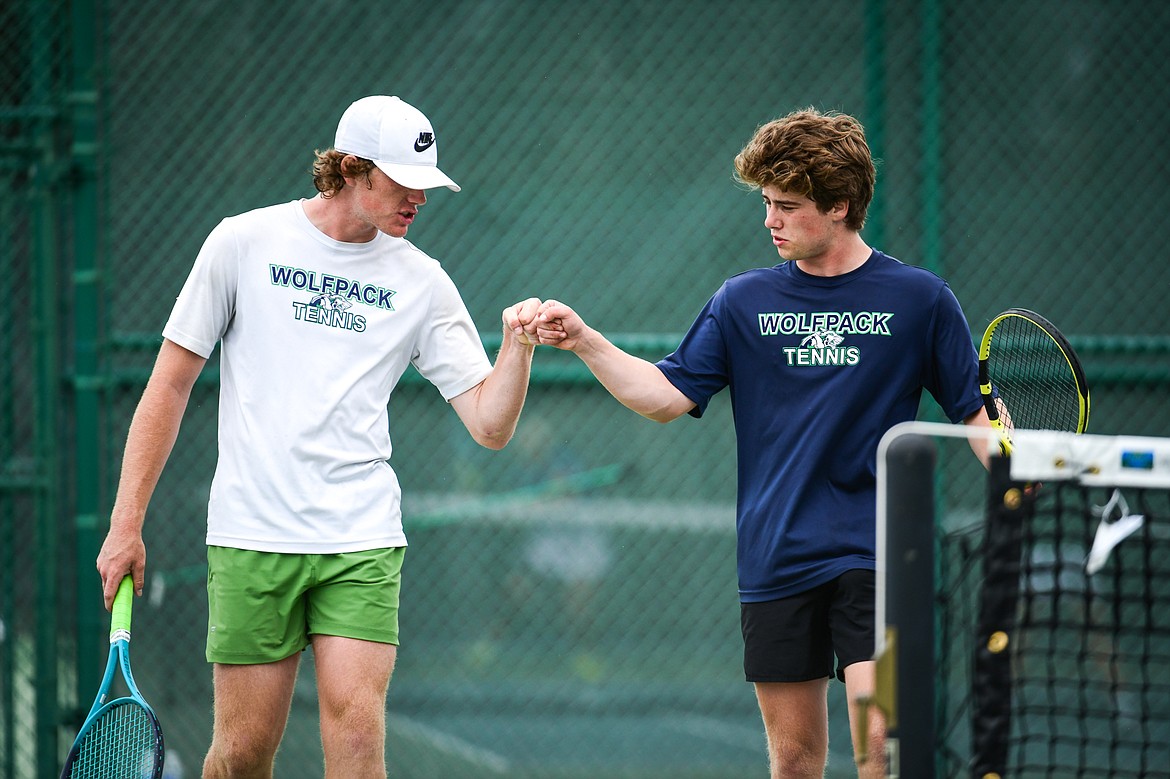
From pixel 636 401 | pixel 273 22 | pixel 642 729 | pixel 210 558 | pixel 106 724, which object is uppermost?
pixel 273 22

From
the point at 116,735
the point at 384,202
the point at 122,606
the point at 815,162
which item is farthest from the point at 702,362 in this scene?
the point at 116,735

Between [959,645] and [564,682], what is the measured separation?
1558 mm

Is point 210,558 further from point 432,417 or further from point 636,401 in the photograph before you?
point 432,417

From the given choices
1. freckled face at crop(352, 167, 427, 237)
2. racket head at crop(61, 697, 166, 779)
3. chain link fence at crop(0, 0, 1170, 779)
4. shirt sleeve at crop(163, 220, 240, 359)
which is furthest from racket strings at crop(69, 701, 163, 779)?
chain link fence at crop(0, 0, 1170, 779)

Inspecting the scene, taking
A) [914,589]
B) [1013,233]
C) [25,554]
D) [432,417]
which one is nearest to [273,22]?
[432,417]

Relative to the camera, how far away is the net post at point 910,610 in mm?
1947

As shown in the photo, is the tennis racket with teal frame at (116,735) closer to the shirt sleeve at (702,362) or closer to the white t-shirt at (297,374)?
the white t-shirt at (297,374)

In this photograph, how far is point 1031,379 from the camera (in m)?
3.33

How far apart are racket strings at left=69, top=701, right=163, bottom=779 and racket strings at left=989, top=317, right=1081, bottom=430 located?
7.05 feet

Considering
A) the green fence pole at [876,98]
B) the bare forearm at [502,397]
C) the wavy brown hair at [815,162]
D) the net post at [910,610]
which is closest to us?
the net post at [910,610]

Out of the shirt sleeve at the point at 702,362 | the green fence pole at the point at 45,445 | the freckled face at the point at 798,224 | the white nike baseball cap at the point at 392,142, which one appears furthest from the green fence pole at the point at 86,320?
the freckled face at the point at 798,224

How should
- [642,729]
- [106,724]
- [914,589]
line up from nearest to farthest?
1. [914,589]
2. [106,724]
3. [642,729]

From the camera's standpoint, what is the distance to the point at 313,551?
310cm

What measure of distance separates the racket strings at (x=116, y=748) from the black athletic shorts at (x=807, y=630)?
1.43 m
